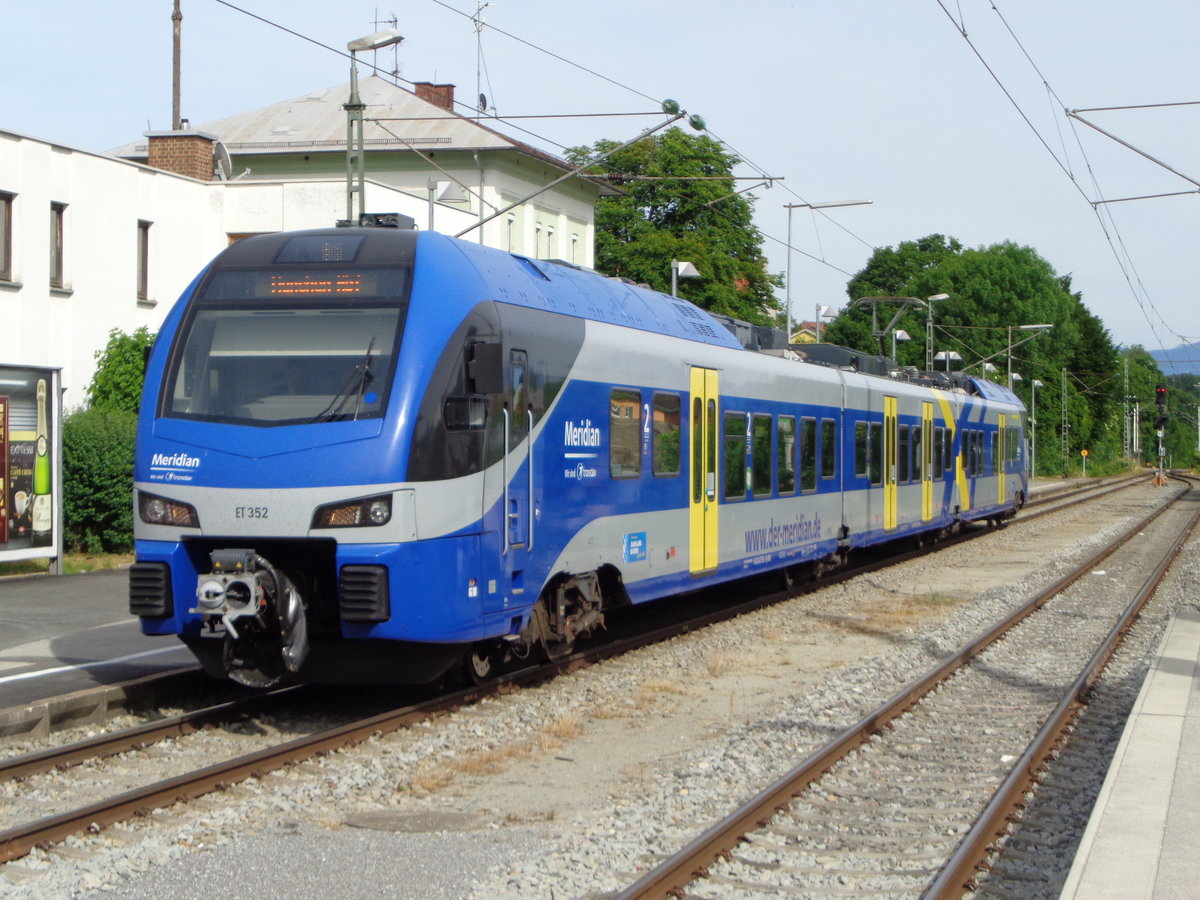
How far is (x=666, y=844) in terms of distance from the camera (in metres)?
6.59

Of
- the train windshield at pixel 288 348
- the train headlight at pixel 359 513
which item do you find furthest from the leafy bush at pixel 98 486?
the train headlight at pixel 359 513

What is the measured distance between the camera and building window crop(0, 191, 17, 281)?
24.3 metres

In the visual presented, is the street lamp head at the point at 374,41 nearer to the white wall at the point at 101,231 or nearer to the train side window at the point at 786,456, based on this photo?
the white wall at the point at 101,231

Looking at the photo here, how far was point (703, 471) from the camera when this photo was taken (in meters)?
13.5

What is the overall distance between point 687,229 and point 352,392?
52.0m

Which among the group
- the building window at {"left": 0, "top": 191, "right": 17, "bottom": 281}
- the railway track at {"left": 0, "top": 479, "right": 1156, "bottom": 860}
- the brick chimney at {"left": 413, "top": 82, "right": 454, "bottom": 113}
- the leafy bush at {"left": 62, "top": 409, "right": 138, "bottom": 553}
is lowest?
the railway track at {"left": 0, "top": 479, "right": 1156, "bottom": 860}

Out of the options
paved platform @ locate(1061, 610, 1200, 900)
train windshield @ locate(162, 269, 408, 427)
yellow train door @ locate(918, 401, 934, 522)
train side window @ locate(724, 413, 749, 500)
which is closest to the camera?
paved platform @ locate(1061, 610, 1200, 900)

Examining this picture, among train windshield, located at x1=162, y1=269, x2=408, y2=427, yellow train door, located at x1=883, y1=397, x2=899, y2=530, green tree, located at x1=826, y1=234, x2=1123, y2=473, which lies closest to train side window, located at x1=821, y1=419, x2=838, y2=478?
yellow train door, located at x1=883, y1=397, x2=899, y2=530

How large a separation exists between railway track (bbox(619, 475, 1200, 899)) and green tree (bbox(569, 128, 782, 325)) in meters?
44.6

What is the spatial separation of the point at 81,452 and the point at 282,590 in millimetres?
12549

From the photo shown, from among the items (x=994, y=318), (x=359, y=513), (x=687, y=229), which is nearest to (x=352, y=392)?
(x=359, y=513)

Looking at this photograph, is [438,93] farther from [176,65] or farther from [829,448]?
[829,448]

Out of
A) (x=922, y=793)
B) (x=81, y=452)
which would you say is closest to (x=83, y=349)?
(x=81, y=452)

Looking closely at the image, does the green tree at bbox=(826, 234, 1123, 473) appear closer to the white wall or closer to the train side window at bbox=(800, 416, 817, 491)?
the white wall
